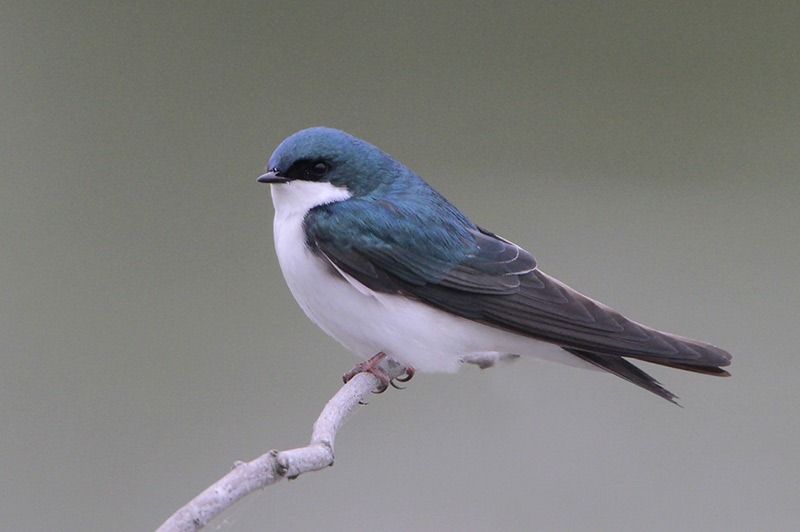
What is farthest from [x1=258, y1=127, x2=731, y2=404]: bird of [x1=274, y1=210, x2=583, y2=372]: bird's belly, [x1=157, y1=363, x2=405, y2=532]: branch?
[x1=157, y1=363, x2=405, y2=532]: branch

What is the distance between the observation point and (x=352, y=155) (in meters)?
1.27

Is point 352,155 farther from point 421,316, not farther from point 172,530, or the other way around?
point 172,530

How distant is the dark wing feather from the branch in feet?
0.93

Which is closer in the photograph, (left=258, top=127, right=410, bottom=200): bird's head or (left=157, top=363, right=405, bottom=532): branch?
(left=157, top=363, right=405, bottom=532): branch

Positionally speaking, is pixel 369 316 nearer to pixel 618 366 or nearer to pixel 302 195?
pixel 302 195

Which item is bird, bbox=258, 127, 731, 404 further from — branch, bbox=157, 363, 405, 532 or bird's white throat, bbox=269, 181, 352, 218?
branch, bbox=157, 363, 405, 532

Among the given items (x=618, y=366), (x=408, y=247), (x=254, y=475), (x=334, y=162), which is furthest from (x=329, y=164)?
(x=254, y=475)

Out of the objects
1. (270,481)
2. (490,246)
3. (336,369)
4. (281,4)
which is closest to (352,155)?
(490,246)

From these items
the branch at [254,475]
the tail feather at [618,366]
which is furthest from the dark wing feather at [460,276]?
the branch at [254,475]

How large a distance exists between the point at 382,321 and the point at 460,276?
0.10m

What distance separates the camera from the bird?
48.6 inches

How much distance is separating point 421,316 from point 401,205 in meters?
0.13

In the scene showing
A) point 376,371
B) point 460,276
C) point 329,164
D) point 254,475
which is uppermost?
point 329,164

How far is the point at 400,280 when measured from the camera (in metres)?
1.27
